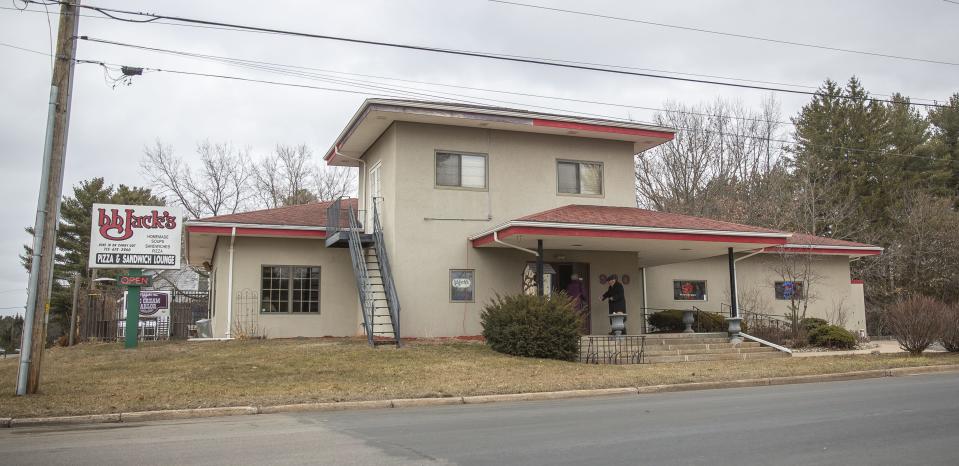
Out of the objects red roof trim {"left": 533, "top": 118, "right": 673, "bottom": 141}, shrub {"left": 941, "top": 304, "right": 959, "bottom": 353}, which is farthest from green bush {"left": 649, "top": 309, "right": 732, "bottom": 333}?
shrub {"left": 941, "top": 304, "right": 959, "bottom": 353}

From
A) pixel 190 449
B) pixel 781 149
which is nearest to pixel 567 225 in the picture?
pixel 190 449

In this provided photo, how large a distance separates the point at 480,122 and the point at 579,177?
3.79m

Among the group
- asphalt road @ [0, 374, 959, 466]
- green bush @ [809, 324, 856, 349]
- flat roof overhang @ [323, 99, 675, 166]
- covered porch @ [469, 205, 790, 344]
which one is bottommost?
asphalt road @ [0, 374, 959, 466]

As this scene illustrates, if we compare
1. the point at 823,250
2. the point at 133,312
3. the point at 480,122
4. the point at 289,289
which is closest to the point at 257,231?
the point at 289,289

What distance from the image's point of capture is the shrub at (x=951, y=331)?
64.1ft

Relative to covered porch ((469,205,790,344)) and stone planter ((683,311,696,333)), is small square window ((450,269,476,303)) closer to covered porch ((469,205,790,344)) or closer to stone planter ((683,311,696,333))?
covered porch ((469,205,790,344))

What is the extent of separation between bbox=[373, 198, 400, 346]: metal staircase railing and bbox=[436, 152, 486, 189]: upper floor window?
210 cm

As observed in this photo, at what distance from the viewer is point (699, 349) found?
64.8ft

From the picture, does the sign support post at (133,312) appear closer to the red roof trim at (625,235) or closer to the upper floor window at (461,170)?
the upper floor window at (461,170)

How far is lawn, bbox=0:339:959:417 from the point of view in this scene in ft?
38.7

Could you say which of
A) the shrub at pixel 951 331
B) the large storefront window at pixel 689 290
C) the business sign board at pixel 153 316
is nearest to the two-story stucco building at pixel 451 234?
the large storefront window at pixel 689 290

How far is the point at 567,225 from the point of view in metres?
18.0

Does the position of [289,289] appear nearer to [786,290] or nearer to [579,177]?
[579,177]

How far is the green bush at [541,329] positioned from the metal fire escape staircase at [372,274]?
2751 millimetres
